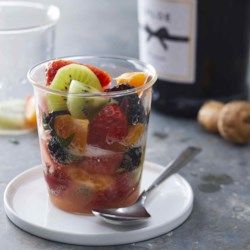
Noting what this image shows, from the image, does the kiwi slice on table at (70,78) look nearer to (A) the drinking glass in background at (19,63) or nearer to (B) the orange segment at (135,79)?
(B) the orange segment at (135,79)

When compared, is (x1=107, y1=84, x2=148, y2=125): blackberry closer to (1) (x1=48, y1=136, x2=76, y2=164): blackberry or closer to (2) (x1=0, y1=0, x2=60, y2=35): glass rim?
(1) (x1=48, y1=136, x2=76, y2=164): blackberry

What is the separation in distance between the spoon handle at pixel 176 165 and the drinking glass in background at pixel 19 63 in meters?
0.23

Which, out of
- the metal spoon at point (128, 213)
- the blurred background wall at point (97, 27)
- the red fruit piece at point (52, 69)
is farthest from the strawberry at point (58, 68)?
the blurred background wall at point (97, 27)

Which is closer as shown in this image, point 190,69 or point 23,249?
point 23,249

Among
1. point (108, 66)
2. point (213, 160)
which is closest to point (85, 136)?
point (108, 66)

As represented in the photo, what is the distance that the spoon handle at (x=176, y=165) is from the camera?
841mm

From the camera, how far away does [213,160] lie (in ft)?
3.13

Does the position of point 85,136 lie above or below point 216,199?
above

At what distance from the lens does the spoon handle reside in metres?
0.84

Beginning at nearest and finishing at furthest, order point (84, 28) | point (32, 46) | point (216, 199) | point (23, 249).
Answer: point (23, 249), point (216, 199), point (32, 46), point (84, 28)

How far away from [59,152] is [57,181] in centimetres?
4

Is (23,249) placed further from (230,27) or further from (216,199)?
(230,27)

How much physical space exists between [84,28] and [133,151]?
60 centimetres

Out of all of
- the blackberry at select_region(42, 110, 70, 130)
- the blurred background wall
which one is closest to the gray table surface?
the blurred background wall
